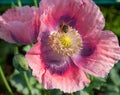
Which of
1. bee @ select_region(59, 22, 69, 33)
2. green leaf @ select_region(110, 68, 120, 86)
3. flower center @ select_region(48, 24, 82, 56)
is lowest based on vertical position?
green leaf @ select_region(110, 68, 120, 86)

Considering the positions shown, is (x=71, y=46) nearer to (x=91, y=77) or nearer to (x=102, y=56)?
(x=102, y=56)

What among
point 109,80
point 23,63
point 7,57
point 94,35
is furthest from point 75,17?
point 7,57

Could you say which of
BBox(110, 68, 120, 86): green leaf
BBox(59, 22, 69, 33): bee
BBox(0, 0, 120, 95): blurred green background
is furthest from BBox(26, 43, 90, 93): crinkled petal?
BBox(110, 68, 120, 86): green leaf

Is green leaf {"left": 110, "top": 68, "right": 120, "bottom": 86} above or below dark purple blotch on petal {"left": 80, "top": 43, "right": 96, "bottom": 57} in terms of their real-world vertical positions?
below

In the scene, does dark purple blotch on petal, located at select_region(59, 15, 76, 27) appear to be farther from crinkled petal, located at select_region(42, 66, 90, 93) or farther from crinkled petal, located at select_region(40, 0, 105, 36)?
crinkled petal, located at select_region(42, 66, 90, 93)

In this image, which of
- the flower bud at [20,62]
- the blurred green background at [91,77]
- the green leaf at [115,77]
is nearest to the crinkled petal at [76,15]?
the flower bud at [20,62]

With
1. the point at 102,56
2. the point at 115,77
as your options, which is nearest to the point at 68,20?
the point at 102,56
